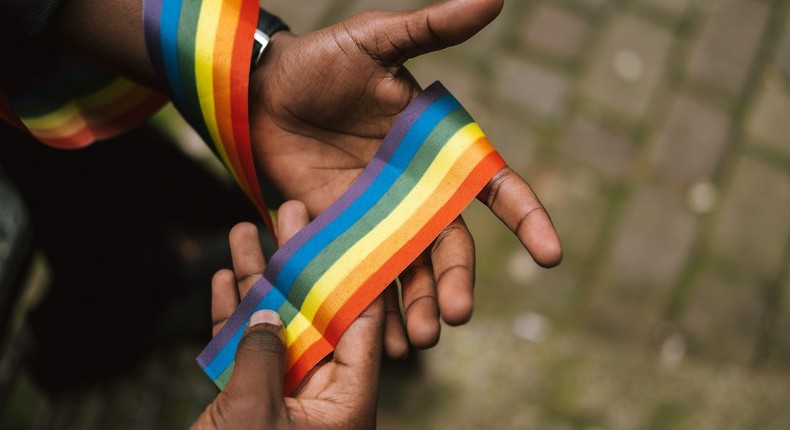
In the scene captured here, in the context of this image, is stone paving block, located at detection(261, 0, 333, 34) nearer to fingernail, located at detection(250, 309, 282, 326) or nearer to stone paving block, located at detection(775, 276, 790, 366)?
fingernail, located at detection(250, 309, 282, 326)

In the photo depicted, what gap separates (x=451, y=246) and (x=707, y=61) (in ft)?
5.70

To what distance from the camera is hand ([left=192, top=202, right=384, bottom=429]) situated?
41.6 inches

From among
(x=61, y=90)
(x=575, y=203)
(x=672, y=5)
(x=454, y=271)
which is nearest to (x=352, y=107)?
(x=454, y=271)

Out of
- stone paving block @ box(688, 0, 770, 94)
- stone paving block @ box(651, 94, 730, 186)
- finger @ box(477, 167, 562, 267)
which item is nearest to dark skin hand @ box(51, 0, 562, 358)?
finger @ box(477, 167, 562, 267)

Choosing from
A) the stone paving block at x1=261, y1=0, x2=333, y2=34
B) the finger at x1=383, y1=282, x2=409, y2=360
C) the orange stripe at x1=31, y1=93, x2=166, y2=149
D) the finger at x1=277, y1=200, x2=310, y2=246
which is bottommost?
the stone paving block at x1=261, y1=0, x2=333, y2=34

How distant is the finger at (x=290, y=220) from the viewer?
136cm

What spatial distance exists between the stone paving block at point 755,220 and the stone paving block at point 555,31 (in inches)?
27.4

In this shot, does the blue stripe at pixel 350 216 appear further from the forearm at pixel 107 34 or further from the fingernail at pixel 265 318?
the forearm at pixel 107 34

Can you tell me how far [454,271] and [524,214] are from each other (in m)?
0.15

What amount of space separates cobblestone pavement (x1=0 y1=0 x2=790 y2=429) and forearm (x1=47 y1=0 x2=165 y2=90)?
948 millimetres

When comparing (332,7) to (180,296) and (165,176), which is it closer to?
(165,176)

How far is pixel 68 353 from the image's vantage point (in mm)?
1850

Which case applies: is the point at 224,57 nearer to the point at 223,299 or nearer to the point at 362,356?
the point at 223,299

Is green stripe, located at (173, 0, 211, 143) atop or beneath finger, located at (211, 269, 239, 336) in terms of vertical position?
atop
